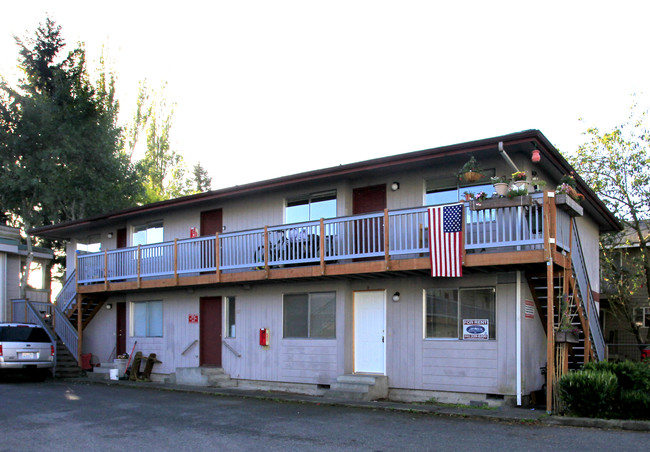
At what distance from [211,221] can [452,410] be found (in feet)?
32.4

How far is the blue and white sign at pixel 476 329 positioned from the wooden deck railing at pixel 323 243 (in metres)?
Result: 1.77

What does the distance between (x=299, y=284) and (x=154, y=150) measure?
2865 cm

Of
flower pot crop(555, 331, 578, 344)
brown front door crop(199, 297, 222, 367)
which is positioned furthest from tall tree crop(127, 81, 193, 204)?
flower pot crop(555, 331, 578, 344)

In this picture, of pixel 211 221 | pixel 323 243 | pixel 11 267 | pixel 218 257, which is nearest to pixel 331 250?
pixel 323 243

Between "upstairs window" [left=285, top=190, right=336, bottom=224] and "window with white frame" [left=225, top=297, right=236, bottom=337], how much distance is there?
9.95 ft

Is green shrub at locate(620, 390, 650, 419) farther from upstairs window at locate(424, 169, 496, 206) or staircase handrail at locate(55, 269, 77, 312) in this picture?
staircase handrail at locate(55, 269, 77, 312)

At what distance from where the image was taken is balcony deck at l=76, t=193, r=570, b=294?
11.4 m

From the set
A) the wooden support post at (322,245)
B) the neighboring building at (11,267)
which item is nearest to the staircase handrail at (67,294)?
the neighboring building at (11,267)

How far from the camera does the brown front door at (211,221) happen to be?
18.1 m

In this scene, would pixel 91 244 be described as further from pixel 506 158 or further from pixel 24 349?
pixel 506 158

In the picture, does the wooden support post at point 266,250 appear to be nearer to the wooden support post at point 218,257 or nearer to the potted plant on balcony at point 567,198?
the wooden support post at point 218,257

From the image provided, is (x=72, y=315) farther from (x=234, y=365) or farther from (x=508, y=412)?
(x=508, y=412)

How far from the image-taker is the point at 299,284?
15.5 metres

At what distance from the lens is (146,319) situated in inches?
762
